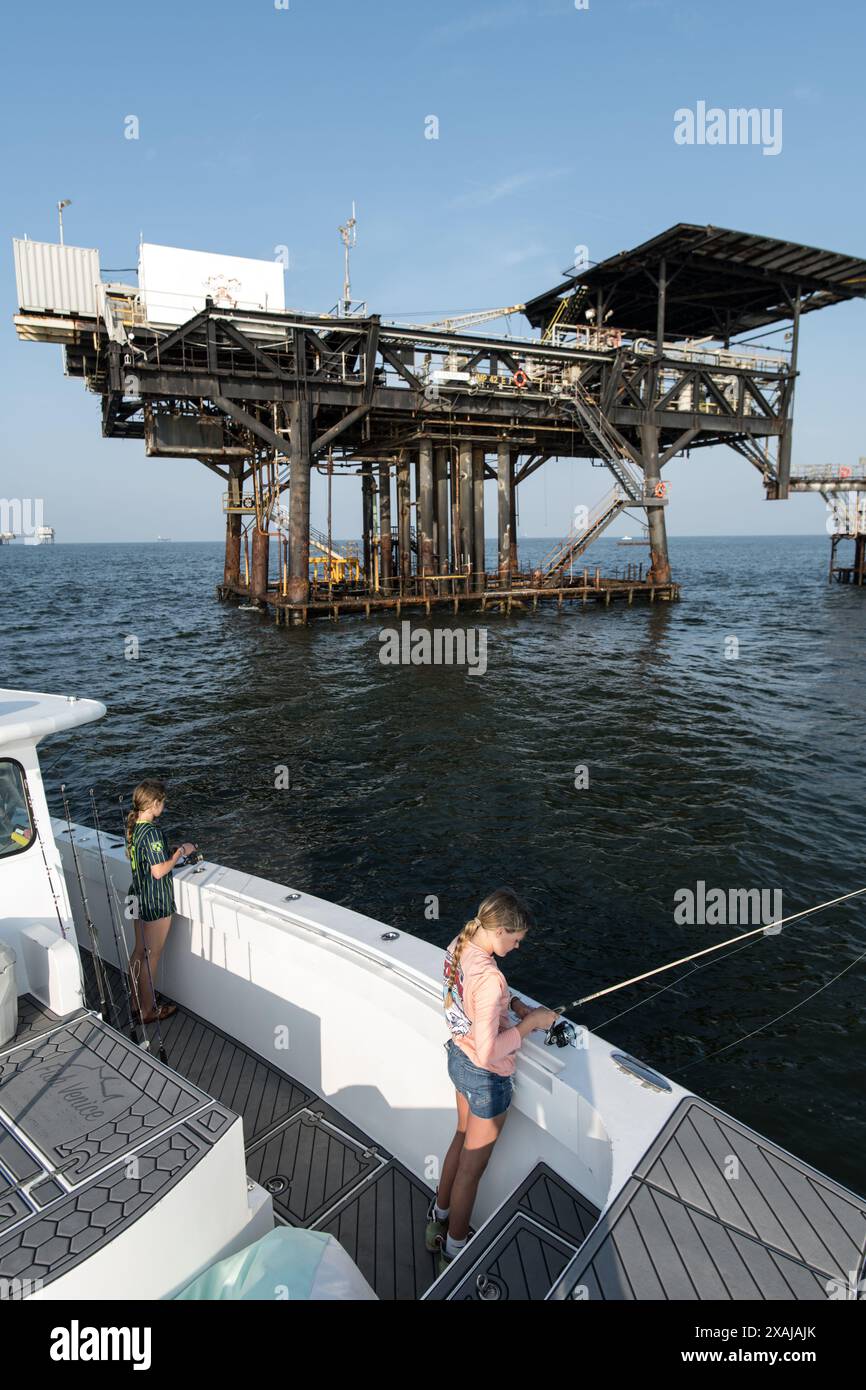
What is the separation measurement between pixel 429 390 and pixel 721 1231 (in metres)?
33.7

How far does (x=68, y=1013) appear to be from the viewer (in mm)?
4621

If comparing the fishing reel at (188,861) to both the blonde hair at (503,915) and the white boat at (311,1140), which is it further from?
the blonde hair at (503,915)

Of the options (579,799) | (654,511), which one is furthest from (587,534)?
(579,799)

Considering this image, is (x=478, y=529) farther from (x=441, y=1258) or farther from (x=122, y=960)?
(x=441, y=1258)

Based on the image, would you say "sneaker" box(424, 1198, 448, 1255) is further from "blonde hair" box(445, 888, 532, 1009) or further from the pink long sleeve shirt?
"blonde hair" box(445, 888, 532, 1009)

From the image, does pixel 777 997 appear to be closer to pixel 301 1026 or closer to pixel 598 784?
pixel 301 1026

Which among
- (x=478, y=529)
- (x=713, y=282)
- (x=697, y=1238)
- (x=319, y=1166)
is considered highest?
(x=713, y=282)

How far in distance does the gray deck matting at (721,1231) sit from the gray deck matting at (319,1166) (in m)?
1.77

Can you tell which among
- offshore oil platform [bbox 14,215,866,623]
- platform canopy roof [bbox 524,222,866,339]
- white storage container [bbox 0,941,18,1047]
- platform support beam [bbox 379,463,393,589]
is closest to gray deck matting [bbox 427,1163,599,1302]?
white storage container [bbox 0,941,18,1047]

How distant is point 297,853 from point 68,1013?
7.65 meters

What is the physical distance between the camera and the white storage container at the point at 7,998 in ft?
14.1

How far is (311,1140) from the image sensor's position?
521cm

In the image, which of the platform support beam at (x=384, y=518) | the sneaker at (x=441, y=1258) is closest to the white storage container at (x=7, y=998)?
the sneaker at (x=441, y=1258)

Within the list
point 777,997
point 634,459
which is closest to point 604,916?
point 777,997
